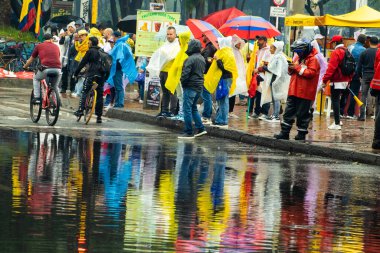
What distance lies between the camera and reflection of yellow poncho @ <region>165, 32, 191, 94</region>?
902 inches

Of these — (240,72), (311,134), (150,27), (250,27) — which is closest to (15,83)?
(250,27)

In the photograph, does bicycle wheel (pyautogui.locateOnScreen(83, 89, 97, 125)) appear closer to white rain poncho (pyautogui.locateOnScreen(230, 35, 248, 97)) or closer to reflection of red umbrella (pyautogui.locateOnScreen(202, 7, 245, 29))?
white rain poncho (pyautogui.locateOnScreen(230, 35, 248, 97))

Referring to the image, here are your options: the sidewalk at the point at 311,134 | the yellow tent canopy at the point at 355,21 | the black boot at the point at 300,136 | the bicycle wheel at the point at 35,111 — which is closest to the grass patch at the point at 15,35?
the sidewalk at the point at 311,134

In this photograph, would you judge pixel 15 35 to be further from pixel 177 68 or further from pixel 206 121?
pixel 177 68

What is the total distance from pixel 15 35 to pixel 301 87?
24.3m

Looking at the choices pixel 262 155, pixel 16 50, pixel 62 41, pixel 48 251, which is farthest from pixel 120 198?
pixel 16 50

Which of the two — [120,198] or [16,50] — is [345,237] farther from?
[16,50]

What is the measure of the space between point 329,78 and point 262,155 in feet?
15.8

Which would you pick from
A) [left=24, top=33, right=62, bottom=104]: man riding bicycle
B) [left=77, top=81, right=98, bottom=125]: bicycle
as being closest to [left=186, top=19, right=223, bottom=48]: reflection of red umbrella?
[left=77, top=81, right=98, bottom=125]: bicycle

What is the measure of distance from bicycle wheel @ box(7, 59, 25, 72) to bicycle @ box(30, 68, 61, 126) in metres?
16.1

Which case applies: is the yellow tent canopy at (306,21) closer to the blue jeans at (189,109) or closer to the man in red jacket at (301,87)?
the blue jeans at (189,109)

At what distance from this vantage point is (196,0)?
2803 inches

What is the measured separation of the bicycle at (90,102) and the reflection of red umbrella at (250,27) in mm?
8982

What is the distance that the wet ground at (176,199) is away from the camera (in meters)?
9.52
